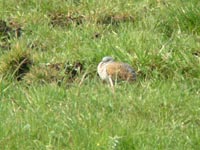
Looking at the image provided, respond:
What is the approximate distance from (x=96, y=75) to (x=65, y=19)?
123cm

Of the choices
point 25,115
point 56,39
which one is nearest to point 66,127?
point 25,115

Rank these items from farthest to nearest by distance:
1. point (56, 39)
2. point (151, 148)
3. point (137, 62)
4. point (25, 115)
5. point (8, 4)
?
point (8, 4), point (56, 39), point (137, 62), point (25, 115), point (151, 148)

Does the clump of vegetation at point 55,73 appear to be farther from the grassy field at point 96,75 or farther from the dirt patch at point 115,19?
the dirt patch at point 115,19

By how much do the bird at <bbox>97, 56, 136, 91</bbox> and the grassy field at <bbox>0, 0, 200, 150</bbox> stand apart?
7 cm

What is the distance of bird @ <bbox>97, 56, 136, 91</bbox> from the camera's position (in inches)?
226

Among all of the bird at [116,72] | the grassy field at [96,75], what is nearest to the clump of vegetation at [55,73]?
the grassy field at [96,75]

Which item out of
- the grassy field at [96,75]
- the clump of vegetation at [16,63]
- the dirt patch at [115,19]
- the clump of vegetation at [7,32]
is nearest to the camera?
the grassy field at [96,75]

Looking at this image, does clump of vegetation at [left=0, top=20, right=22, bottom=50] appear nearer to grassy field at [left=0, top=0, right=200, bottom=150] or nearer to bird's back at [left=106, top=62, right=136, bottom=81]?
grassy field at [left=0, top=0, right=200, bottom=150]

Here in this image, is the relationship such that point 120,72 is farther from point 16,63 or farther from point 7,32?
point 7,32

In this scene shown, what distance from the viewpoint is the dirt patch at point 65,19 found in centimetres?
707

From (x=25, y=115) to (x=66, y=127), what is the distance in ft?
1.19

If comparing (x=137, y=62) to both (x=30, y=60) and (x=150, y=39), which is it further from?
(x=30, y=60)

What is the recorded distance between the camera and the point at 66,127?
16.1 feet

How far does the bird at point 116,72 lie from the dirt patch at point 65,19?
4.30ft
